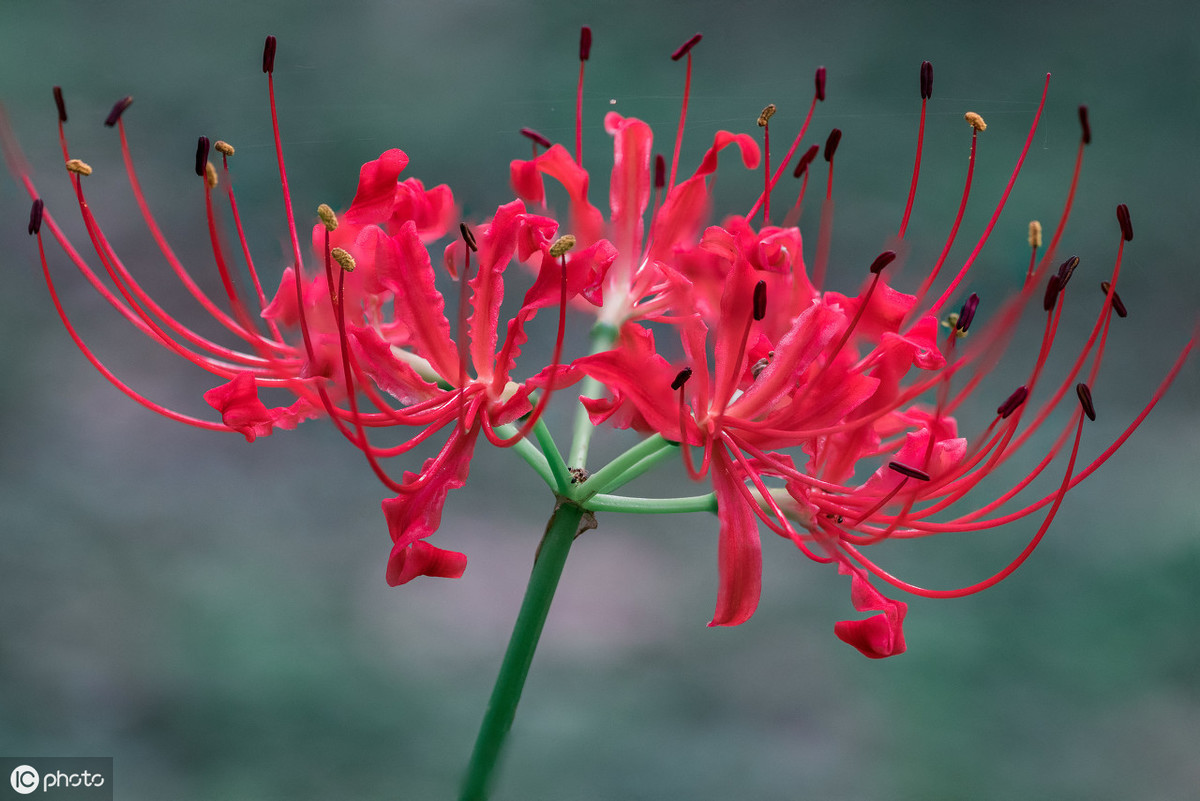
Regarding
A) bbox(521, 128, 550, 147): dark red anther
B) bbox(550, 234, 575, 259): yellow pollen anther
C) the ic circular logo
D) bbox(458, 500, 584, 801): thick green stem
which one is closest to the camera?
bbox(550, 234, 575, 259): yellow pollen anther

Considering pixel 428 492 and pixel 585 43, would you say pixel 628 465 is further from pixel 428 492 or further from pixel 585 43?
pixel 585 43

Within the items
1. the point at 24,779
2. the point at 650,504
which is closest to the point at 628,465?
the point at 650,504

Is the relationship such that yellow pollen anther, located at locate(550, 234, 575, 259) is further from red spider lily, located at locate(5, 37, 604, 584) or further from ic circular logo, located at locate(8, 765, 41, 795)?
ic circular logo, located at locate(8, 765, 41, 795)

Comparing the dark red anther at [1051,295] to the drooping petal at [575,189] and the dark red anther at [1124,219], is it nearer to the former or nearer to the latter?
the dark red anther at [1124,219]

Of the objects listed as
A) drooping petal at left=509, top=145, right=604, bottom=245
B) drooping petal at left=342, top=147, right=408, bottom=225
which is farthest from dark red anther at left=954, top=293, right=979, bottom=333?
drooping petal at left=342, top=147, right=408, bottom=225

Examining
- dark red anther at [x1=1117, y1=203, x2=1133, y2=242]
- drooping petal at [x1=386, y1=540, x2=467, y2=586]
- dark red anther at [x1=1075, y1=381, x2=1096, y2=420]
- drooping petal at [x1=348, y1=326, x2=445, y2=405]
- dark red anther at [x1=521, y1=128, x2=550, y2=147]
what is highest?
dark red anther at [x1=1117, y1=203, x2=1133, y2=242]

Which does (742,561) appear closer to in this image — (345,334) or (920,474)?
(920,474)

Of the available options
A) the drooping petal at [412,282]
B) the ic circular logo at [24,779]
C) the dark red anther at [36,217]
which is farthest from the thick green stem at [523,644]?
the ic circular logo at [24,779]
